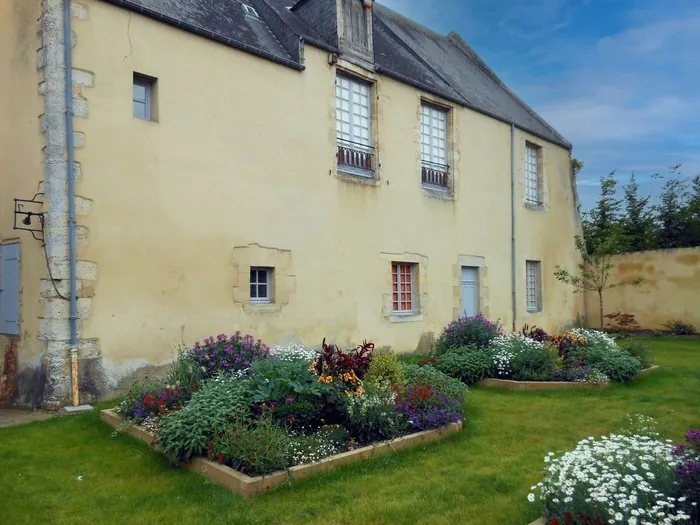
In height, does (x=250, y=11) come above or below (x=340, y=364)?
above

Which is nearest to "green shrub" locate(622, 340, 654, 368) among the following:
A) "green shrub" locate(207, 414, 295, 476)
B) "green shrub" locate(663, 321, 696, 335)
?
"green shrub" locate(207, 414, 295, 476)

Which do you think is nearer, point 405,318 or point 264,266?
point 264,266

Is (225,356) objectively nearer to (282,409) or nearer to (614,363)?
(282,409)

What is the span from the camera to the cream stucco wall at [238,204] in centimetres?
709

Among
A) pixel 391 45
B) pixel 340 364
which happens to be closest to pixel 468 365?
pixel 340 364

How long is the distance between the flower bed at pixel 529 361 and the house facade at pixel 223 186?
7.08 feet

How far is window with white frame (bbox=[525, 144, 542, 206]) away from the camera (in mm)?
15148

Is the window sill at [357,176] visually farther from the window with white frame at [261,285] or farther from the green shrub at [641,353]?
the green shrub at [641,353]

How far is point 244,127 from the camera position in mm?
8578

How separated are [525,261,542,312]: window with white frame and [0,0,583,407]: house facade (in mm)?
2075

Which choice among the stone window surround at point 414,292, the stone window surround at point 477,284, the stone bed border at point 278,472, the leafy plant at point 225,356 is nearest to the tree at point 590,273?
the stone window surround at point 477,284

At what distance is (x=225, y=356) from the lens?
6320mm

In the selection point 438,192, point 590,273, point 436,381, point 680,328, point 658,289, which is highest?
point 438,192

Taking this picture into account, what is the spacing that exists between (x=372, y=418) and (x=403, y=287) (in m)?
6.44
